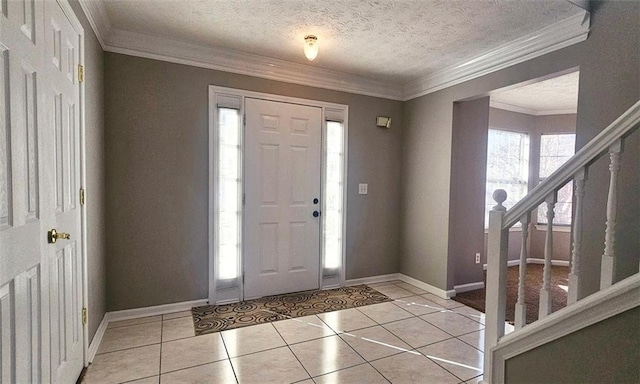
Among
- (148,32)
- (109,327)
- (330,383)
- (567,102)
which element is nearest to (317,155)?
(148,32)

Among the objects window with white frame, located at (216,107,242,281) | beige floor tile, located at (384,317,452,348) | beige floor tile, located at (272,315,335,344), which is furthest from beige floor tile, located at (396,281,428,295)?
window with white frame, located at (216,107,242,281)

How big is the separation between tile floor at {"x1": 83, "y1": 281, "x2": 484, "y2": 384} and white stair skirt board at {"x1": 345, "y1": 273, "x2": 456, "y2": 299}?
0.44 metres

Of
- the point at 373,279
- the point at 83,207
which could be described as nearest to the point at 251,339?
the point at 83,207

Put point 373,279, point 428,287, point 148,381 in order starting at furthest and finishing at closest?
point 373,279
point 428,287
point 148,381

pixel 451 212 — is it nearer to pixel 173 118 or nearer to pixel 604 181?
pixel 604 181

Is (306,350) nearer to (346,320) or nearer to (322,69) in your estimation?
(346,320)

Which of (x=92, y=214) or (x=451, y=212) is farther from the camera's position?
(x=451, y=212)

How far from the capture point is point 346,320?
289 cm

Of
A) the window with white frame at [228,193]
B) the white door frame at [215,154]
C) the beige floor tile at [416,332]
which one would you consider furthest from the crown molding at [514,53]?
the beige floor tile at [416,332]

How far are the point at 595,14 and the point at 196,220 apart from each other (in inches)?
144

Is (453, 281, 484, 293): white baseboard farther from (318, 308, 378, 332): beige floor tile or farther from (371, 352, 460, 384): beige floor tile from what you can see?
(371, 352, 460, 384): beige floor tile

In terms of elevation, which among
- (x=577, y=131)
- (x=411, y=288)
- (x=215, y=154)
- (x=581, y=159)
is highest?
(x=577, y=131)

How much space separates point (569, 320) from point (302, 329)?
1902 millimetres

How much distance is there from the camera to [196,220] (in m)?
3.07
